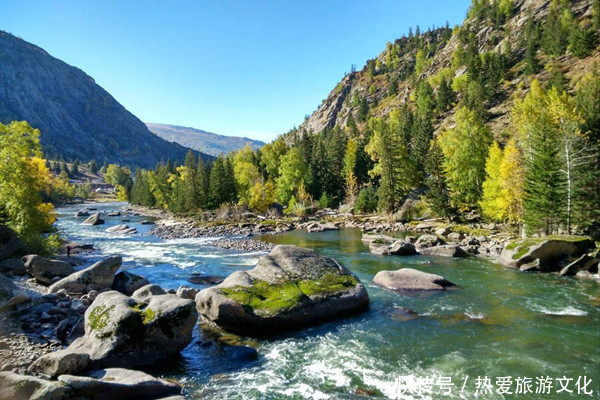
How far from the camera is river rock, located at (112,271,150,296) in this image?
2017 cm

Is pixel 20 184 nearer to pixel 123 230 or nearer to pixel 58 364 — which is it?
pixel 58 364

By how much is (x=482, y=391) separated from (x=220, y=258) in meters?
26.1

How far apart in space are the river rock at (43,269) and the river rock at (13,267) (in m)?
0.27

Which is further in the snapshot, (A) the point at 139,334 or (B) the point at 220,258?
(B) the point at 220,258

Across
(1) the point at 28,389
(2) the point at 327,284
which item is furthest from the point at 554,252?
(1) the point at 28,389

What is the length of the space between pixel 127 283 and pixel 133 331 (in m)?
9.64

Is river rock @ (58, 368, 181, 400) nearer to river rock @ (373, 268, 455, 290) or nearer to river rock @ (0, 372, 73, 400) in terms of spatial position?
river rock @ (0, 372, 73, 400)

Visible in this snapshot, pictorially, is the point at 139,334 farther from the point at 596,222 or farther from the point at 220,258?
the point at 596,222

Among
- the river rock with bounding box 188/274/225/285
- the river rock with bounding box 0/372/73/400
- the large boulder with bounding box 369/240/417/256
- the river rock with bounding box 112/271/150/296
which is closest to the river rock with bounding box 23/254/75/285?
the river rock with bounding box 112/271/150/296

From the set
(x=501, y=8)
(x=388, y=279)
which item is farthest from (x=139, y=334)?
(x=501, y=8)

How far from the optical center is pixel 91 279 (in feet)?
65.1

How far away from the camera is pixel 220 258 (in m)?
32.6

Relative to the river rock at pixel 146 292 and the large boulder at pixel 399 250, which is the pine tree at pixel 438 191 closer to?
the large boulder at pixel 399 250

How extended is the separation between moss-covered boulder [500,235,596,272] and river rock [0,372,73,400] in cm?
2776
